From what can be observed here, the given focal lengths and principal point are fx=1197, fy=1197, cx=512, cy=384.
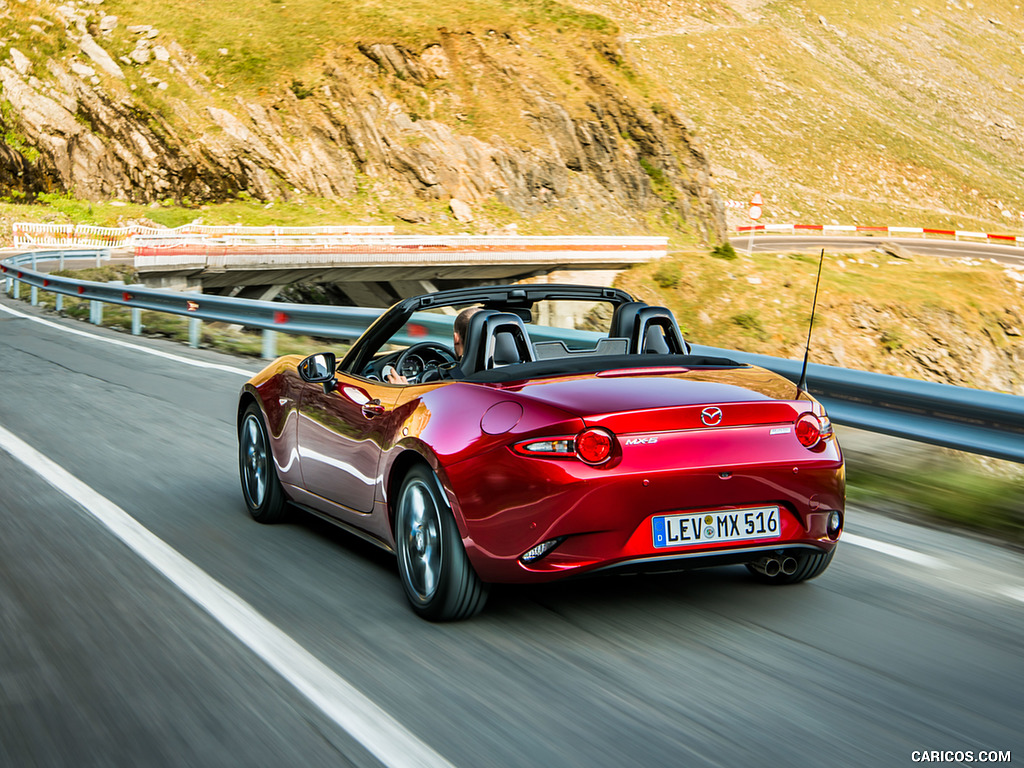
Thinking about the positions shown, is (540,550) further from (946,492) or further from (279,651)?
(946,492)

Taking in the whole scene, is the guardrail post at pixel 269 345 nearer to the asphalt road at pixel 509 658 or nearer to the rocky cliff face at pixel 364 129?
the asphalt road at pixel 509 658

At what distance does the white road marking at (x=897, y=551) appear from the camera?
5.58 meters

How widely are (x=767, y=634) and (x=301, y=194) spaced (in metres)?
60.1

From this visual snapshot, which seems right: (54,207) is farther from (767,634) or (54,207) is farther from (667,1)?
(667,1)

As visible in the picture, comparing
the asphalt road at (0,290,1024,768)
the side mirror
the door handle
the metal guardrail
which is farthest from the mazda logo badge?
the metal guardrail

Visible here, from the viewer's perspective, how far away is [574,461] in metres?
4.14

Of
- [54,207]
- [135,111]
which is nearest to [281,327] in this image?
[54,207]

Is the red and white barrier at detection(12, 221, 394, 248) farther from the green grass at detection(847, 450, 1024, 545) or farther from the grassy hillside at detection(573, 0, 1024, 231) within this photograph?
the grassy hillside at detection(573, 0, 1024, 231)

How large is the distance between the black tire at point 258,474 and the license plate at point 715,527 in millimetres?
2701

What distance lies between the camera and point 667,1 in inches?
5404

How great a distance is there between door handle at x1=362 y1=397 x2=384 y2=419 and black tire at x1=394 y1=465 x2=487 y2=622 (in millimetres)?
370

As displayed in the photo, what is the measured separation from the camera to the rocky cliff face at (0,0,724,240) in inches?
2340

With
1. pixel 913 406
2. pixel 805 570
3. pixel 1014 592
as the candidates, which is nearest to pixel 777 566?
pixel 805 570

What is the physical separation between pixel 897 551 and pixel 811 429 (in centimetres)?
160
